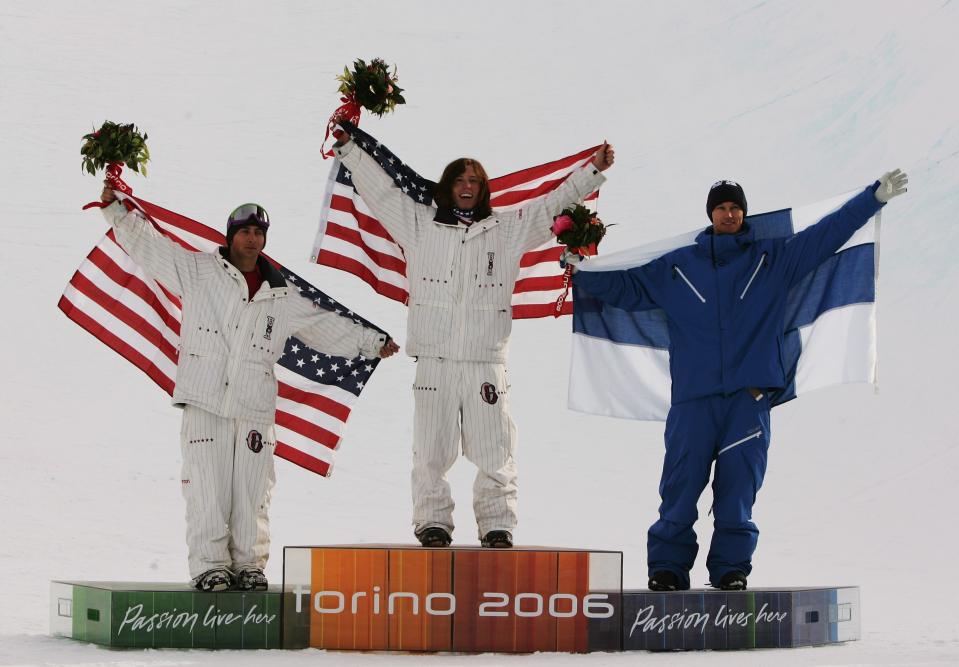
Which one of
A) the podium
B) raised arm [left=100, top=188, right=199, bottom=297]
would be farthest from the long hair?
the podium

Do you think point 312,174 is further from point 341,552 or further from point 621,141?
point 341,552

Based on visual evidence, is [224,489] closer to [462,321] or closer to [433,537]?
[433,537]

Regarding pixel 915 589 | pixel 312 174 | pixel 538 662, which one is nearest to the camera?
pixel 538 662

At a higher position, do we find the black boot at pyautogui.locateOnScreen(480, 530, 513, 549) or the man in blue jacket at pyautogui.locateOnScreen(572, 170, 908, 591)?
the man in blue jacket at pyautogui.locateOnScreen(572, 170, 908, 591)

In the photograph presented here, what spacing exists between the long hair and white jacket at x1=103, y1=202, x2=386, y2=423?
0.88 metres

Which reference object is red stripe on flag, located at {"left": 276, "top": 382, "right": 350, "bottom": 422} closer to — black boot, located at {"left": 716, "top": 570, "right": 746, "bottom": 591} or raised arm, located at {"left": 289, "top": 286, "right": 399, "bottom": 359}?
raised arm, located at {"left": 289, "top": 286, "right": 399, "bottom": 359}

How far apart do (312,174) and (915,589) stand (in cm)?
1109

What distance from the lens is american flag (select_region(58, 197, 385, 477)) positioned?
21.3 feet

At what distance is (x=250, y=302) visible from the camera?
5.99 m

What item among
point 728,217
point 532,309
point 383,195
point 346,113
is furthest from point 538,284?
point 346,113

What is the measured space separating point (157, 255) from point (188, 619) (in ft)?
5.52

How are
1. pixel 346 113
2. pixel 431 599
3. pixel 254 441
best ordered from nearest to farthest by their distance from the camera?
1. pixel 431 599
2. pixel 254 441
3. pixel 346 113

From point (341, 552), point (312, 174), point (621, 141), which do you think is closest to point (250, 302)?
point (341, 552)

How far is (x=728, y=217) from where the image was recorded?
628 cm
